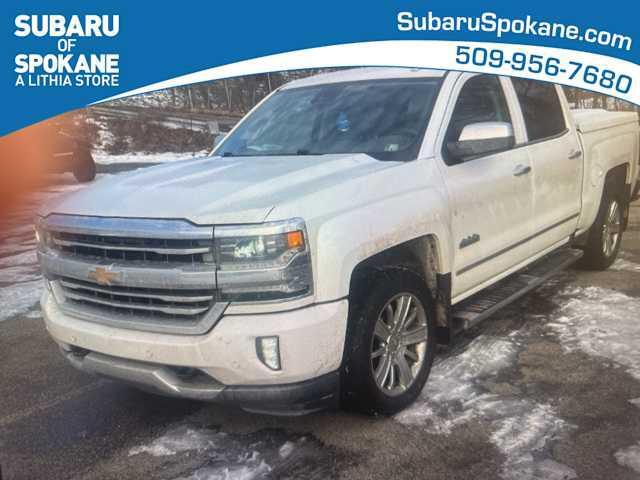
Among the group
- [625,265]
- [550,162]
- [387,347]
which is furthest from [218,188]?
[625,265]

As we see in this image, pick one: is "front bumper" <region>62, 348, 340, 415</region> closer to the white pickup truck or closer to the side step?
the white pickup truck

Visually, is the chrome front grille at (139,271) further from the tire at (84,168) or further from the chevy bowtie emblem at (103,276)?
the tire at (84,168)

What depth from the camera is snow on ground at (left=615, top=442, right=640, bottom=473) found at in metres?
2.83

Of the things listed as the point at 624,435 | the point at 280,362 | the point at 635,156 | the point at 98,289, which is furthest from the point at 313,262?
the point at 635,156

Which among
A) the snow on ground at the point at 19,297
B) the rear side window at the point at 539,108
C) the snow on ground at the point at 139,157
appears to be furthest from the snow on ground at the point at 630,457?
the snow on ground at the point at 139,157

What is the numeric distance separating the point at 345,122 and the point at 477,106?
901 mm

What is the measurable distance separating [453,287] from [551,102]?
2.24m

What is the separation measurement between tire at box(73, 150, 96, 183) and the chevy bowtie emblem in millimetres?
11972

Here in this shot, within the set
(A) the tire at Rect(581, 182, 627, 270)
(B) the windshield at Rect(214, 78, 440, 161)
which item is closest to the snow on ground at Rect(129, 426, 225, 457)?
(B) the windshield at Rect(214, 78, 440, 161)

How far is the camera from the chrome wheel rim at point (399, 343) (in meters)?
3.26

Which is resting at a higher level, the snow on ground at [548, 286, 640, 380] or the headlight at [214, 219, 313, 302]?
the headlight at [214, 219, 313, 302]

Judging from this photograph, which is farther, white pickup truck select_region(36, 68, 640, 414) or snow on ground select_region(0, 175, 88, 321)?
snow on ground select_region(0, 175, 88, 321)

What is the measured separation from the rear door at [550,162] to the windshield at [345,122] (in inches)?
42.4

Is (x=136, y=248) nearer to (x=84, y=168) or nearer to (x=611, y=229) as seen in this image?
(x=611, y=229)
